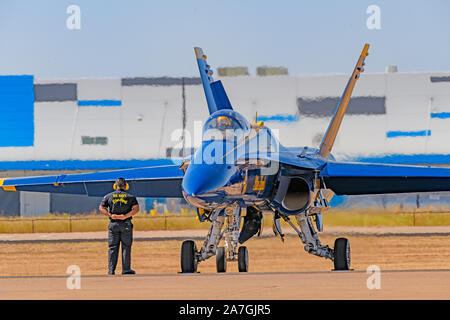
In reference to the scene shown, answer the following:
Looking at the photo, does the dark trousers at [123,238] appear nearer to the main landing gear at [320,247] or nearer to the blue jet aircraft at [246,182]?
the blue jet aircraft at [246,182]

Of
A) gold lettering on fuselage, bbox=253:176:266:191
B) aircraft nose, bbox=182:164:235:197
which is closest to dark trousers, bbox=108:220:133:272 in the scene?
gold lettering on fuselage, bbox=253:176:266:191

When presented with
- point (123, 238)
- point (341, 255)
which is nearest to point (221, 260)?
point (123, 238)

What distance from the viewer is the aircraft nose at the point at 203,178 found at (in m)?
13.7

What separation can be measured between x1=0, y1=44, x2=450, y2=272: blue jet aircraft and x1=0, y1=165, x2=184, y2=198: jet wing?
0.02 meters

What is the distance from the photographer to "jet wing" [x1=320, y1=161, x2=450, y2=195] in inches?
690

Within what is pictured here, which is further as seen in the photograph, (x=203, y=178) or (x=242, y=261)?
(x=242, y=261)

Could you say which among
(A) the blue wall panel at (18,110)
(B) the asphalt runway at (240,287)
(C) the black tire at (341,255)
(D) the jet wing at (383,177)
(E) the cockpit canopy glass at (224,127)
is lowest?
(C) the black tire at (341,255)

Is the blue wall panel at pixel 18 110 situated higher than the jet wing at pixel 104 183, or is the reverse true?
the blue wall panel at pixel 18 110

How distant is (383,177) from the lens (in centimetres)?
1772

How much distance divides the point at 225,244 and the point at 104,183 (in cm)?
476

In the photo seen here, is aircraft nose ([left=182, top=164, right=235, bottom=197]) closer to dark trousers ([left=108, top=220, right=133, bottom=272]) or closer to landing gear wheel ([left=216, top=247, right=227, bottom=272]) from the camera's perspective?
landing gear wheel ([left=216, top=247, right=227, bottom=272])

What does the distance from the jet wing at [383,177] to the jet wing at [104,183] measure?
290cm

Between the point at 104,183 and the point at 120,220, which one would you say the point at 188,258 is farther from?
the point at 104,183
